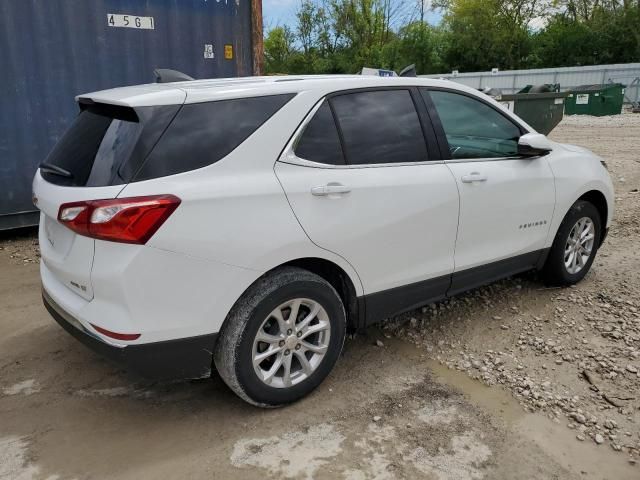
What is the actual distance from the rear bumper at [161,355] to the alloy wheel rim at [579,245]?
3031 millimetres

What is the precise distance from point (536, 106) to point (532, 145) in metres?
9.40

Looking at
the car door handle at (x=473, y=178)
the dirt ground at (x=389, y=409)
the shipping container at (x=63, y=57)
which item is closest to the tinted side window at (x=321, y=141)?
the car door handle at (x=473, y=178)

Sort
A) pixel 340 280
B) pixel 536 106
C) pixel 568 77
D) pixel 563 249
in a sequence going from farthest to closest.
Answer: pixel 568 77
pixel 536 106
pixel 563 249
pixel 340 280

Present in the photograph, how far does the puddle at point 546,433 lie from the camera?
2.54 meters

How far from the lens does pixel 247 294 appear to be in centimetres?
264

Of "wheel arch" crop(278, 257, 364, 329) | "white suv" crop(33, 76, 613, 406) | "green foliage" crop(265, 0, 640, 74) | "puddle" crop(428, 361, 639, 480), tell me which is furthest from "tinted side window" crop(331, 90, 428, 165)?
"green foliage" crop(265, 0, 640, 74)

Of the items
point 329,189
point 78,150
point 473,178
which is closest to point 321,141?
point 329,189

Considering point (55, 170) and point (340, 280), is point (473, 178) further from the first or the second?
point (55, 170)

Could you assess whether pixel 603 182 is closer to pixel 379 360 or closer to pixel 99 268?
pixel 379 360

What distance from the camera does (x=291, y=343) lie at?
2.85 metres

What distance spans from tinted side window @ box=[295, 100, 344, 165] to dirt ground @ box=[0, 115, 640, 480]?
50.7 inches

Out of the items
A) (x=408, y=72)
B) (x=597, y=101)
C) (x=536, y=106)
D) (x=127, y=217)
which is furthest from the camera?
(x=597, y=101)

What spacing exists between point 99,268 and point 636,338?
3318 mm

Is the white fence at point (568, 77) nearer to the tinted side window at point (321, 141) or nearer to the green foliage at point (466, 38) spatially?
the green foliage at point (466, 38)
